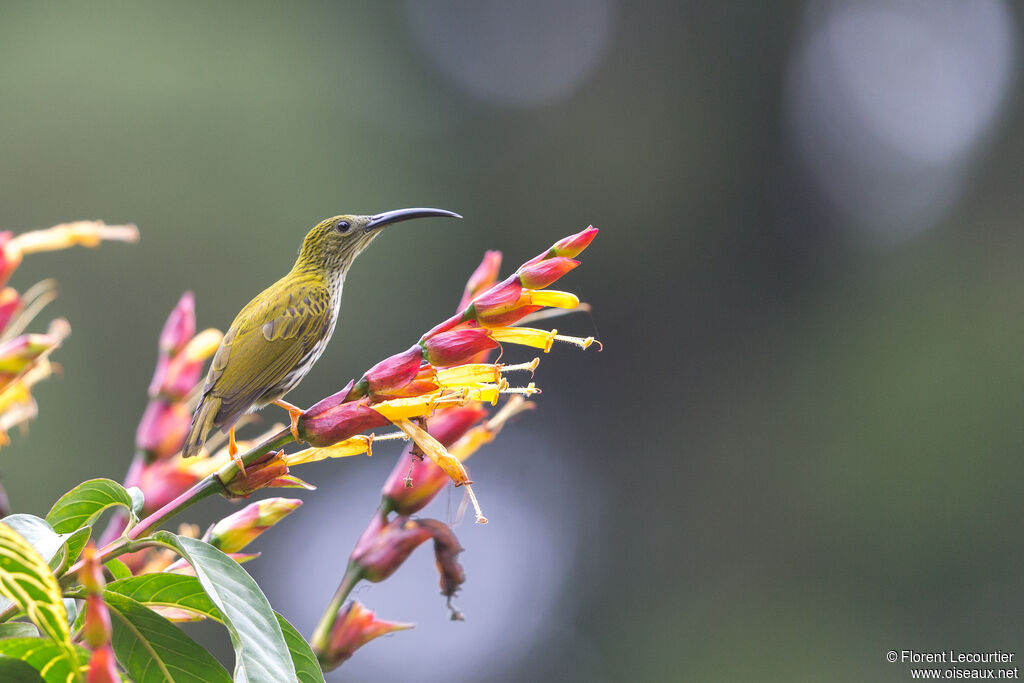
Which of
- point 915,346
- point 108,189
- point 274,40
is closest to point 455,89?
point 274,40

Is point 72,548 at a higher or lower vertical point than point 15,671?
higher

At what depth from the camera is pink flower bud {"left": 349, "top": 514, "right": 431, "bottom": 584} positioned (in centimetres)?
129

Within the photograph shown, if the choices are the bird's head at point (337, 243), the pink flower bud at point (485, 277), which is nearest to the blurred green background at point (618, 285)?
the bird's head at point (337, 243)

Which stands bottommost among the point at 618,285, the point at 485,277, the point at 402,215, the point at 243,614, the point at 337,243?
the point at 243,614

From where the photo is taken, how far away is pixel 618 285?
11.0 metres

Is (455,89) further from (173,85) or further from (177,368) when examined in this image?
(177,368)

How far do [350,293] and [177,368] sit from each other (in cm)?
772

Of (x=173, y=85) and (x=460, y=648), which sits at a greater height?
(x=173, y=85)

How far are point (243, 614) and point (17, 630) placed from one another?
0.66 ft

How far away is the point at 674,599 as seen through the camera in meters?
9.96

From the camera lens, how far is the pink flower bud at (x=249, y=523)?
3.85 feet

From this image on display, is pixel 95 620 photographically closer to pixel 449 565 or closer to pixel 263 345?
pixel 449 565

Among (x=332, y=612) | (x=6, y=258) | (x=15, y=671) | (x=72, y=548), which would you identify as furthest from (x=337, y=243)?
(x=15, y=671)

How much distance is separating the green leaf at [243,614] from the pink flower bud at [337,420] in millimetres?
142
